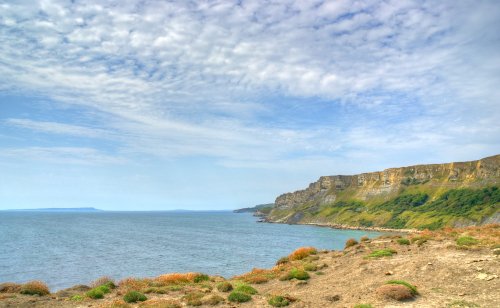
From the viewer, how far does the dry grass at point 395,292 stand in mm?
19000

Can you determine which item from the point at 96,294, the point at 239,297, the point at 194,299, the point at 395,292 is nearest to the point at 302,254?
the point at 239,297

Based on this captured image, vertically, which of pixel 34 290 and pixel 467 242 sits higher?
pixel 467 242

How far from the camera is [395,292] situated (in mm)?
19219

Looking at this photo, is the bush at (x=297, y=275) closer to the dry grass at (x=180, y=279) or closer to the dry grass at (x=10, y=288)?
the dry grass at (x=180, y=279)

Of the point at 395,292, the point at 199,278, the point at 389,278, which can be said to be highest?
the point at 395,292

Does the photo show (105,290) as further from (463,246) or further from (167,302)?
(463,246)

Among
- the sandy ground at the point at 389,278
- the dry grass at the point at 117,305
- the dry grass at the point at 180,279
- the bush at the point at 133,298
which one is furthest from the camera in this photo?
the dry grass at the point at 180,279

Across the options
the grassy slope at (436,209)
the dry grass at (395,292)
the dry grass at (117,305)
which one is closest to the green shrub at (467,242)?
the dry grass at (395,292)

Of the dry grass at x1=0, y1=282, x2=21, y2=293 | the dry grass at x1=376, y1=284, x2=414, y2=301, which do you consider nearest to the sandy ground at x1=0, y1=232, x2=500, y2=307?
the dry grass at x1=376, y1=284, x2=414, y2=301

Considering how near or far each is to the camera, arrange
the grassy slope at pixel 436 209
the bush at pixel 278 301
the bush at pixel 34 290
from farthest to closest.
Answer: the grassy slope at pixel 436 209, the bush at pixel 34 290, the bush at pixel 278 301

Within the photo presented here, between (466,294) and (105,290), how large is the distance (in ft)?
73.0

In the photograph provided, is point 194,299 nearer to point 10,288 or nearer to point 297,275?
point 297,275

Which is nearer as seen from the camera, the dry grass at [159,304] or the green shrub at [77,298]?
the dry grass at [159,304]

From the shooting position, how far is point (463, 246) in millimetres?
28438
